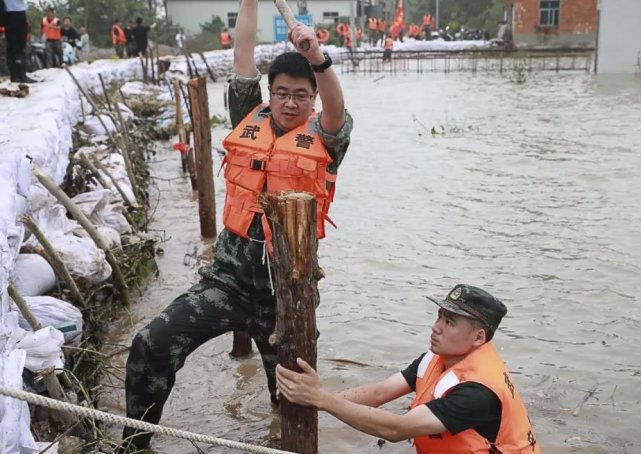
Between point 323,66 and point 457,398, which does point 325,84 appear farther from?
point 457,398

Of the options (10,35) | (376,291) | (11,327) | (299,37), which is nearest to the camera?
(299,37)

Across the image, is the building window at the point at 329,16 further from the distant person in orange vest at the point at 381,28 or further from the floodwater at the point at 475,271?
the floodwater at the point at 475,271

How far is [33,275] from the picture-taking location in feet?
14.8

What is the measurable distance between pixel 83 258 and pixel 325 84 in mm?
2704

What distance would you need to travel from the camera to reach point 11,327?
132 inches

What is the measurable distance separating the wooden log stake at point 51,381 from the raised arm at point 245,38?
1584 millimetres

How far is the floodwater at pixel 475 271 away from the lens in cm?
462

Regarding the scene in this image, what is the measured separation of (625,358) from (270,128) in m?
3.39

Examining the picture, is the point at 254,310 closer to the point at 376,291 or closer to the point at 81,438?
the point at 81,438

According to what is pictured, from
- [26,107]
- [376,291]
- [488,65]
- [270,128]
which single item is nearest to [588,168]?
[376,291]

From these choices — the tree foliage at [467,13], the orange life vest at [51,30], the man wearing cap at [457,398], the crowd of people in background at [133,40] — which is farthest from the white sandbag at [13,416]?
the tree foliage at [467,13]

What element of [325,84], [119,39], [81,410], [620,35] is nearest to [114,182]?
[325,84]

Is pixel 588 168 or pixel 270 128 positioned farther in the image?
pixel 588 168

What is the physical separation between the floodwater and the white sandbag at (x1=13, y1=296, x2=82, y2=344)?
2.66ft
